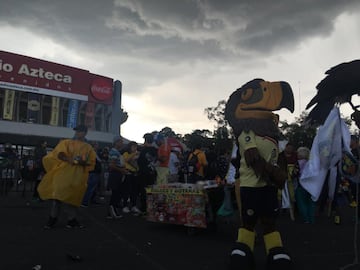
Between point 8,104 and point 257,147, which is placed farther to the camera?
point 8,104

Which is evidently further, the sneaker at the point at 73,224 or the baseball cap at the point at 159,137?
the baseball cap at the point at 159,137

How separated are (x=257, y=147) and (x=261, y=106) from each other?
1.66 ft

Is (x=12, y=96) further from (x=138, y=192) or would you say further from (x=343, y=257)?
(x=343, y=257)

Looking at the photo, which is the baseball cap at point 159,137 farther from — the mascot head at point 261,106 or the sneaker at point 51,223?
the mascot head at point 261,106

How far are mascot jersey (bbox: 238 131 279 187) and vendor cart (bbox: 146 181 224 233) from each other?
6.04 feet

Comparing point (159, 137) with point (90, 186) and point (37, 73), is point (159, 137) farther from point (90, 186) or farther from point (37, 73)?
point (37, 73)

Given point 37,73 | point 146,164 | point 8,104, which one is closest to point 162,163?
point 146,164

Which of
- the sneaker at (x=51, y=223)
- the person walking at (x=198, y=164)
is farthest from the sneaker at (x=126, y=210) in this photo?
the sneaker at (x=51, y=223)

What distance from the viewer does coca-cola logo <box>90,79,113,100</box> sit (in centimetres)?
3322

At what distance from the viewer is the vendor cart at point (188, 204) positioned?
248 inches

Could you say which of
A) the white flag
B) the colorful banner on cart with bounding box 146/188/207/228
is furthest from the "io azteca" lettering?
the white flag

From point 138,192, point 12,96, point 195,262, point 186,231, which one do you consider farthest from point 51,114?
point 195,262

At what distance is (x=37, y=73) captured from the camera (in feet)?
101

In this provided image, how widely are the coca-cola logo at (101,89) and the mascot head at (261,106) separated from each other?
29389 millimetres
